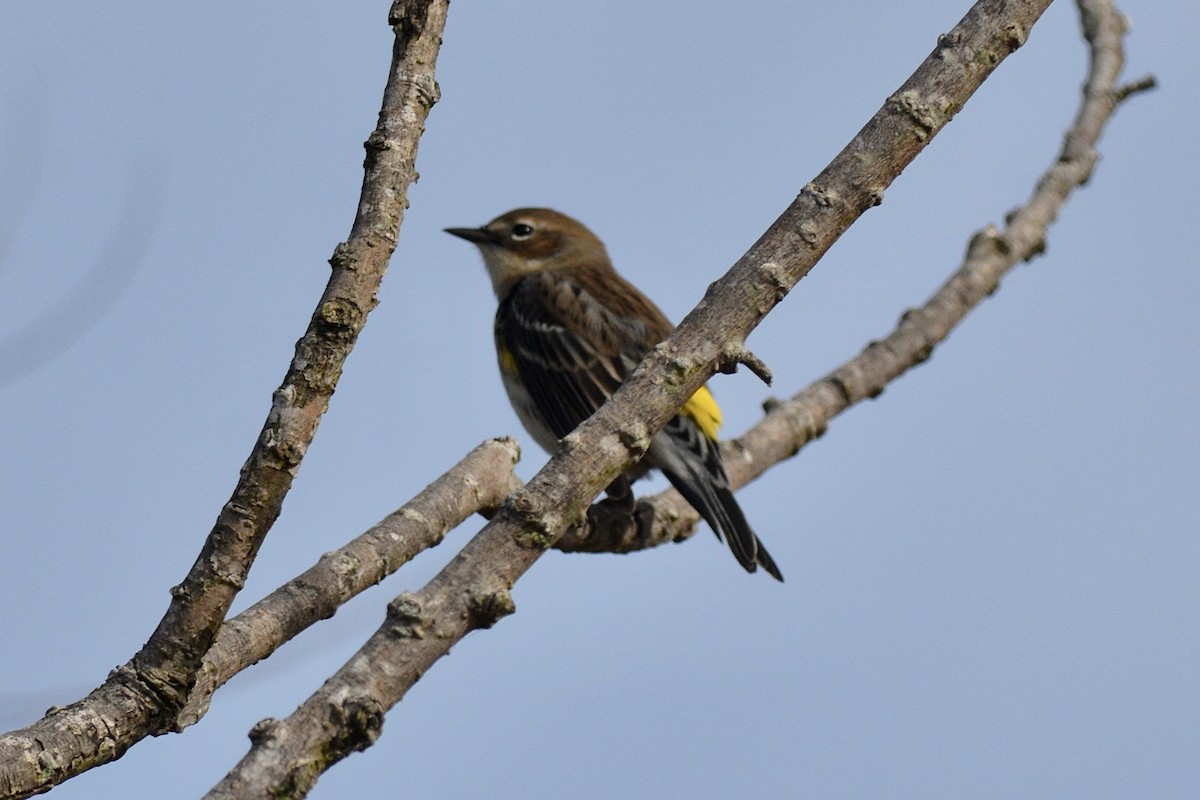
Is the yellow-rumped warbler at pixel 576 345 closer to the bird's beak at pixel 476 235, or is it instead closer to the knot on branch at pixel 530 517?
the bird's beak at pixel 476 235

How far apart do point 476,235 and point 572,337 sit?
1734mm

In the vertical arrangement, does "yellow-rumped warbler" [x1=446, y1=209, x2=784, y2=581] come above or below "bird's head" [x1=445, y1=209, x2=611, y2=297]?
below

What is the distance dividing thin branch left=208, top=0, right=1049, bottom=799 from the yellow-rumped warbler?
156 inches

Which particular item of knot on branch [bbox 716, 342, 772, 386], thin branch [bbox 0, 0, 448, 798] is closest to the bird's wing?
knot on branch [bbox 716, 342, 772, 386]

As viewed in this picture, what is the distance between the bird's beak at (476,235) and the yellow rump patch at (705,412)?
8.45ft

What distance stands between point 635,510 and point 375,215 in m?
4.23

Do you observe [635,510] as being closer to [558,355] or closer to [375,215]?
[558,355]

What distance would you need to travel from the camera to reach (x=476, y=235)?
34.9 ft

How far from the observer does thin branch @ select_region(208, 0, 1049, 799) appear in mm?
3139

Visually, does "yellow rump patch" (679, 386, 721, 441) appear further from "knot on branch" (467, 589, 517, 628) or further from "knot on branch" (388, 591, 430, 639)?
"knot on branch" (388, 591, 430, 639)

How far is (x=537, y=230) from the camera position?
10867mm

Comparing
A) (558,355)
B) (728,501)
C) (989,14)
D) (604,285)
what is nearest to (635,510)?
(728,501)

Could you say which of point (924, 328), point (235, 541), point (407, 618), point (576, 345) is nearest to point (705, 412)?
point (576, 345)

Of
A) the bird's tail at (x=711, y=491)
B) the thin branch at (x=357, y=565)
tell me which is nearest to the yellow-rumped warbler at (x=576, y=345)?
the bird's tail at (x=711, y=491)
